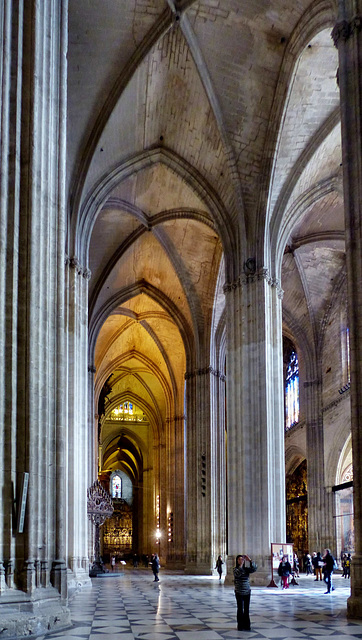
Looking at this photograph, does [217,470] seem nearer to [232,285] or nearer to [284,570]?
[232,285]

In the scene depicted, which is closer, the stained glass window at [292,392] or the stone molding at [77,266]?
the stone molding at [77,266]

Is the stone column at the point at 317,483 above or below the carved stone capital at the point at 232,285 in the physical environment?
below

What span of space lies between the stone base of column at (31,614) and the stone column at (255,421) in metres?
13.2

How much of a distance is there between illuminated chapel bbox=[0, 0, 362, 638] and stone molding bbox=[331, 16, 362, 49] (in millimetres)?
42

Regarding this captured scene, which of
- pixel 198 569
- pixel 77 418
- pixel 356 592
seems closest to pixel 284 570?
pixel 77 418

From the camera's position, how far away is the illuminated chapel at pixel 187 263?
11.8m

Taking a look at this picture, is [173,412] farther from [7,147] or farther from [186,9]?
[7,147]

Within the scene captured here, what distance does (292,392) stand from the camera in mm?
41688

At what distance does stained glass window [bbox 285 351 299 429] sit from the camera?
4109cm

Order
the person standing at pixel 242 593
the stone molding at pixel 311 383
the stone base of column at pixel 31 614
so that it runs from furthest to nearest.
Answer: the stone molding at pixel 311 383, the person standing at pixel 242 593, the stone base of column at pixel 31 614

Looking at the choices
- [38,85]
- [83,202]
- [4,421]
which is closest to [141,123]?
[83,202]

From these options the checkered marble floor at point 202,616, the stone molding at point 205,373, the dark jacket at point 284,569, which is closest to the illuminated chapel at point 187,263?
the stone molding at point 205,373

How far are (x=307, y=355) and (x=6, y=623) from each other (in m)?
29.4

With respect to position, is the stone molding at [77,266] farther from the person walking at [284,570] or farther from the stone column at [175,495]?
the stone column at [175,495]
